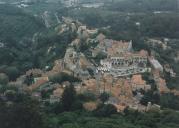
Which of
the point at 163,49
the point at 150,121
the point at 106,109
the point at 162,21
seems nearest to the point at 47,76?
the point at 106,109

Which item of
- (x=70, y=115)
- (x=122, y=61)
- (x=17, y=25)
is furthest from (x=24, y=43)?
(x=70, y=115)

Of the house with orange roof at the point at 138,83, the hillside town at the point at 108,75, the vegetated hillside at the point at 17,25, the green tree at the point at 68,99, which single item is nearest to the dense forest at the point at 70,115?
the green tree at the point at 68,99

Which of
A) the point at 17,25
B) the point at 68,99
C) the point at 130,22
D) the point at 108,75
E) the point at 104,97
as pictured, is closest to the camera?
the point at 68,99

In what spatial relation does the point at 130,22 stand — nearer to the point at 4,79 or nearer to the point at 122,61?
the point at 122,61

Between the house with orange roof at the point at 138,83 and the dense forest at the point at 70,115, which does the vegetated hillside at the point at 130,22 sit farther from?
the dense forest at the point at 70,115

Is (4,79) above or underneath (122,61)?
underneath

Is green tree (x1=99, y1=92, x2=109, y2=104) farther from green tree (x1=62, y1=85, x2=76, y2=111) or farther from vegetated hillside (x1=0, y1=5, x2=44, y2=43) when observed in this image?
vegetated hillside (x1=0, y1=5, x2=44, y2=43)

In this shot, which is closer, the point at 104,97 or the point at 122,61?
the point at 104,97

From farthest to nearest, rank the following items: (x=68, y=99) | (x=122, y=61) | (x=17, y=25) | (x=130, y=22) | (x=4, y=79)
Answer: (x=130, y=22) < (x=17, y=25) < (x=122, y=61) < (x=4, y=79) < (x=68, y=99)
